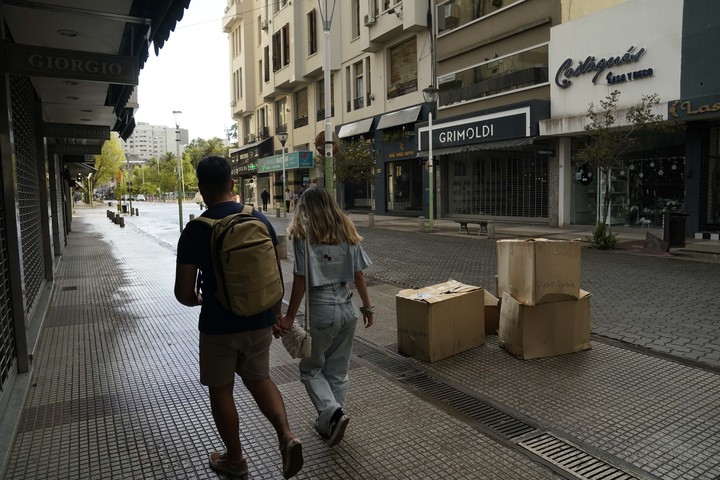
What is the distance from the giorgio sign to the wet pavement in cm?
1163

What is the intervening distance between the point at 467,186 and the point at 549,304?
21.6m

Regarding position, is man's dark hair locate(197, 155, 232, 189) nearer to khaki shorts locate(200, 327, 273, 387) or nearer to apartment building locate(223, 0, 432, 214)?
khaki shorts locate(200, 327, 273, 387)

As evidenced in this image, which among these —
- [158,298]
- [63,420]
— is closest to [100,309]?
[158,298]

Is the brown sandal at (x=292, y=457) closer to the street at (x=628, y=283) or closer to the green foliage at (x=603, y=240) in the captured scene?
the street at (x=628, y=283)

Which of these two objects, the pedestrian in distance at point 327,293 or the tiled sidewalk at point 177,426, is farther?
the pedestrian in distance at point 327,293

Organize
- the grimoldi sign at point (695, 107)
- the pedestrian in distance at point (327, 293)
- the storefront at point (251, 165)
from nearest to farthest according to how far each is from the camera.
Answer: the pedestrian in distance at point (327, 293), the grimoldi sign at point (695, 107), the storefront at point (251, 165)

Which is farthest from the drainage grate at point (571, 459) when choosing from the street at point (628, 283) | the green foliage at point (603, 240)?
the green foliage at point (603, 240)

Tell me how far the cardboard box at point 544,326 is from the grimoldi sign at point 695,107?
12.2 metres

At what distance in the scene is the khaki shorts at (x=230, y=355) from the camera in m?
2.98

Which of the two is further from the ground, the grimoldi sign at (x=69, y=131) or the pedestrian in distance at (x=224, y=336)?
the grimoldi sign at (x=69, y=131)

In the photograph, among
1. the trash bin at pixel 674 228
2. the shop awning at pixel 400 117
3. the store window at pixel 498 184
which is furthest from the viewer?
the shop awning at pixel 400 117

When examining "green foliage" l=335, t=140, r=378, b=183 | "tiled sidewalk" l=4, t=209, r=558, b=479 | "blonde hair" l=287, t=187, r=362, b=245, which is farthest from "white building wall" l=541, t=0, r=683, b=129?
"blonde hair" l=287, t=187, r=362, b=245

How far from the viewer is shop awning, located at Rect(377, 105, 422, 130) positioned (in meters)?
27.2

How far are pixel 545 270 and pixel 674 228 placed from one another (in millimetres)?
10414
